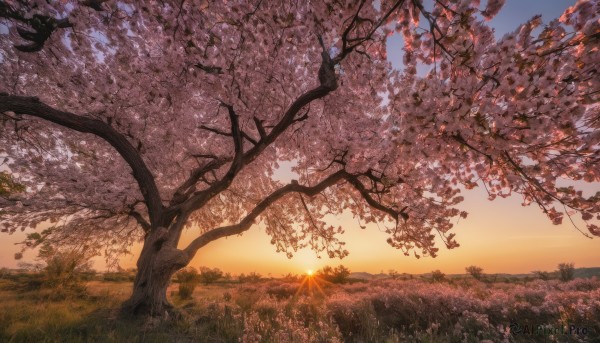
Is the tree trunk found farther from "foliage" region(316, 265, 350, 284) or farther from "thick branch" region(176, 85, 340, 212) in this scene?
"foliage" region(316, 265, 350, 284)

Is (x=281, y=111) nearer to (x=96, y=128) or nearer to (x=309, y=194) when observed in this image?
(x=309, y=194)

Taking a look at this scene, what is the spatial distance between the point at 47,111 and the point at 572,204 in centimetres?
1049

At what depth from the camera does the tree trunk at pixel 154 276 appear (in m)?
8.09

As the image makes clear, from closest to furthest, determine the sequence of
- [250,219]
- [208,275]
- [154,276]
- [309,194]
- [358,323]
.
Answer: [154,276] < [358,323] < [309,194] < [250,219] < [208,275]

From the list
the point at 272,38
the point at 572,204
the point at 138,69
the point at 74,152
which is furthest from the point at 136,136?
the point at 572,204

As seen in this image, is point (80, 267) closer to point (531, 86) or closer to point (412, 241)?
point (412, 241)

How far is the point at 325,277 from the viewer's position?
27.7 m

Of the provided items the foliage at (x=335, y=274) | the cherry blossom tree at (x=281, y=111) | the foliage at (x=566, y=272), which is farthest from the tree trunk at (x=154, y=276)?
the foliage at (x=566, y=272)

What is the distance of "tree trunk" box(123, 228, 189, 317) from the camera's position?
26.5 feet

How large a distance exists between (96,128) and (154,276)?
4.47 meters

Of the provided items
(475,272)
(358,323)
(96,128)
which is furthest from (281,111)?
(475,272)

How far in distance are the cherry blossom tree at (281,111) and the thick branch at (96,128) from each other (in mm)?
39

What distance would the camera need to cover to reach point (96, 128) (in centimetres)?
746

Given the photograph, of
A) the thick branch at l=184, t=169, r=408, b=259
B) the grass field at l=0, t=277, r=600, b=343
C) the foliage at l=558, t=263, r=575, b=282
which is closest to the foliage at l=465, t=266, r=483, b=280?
the foliage at l=558, t=263, r=575, b=282
